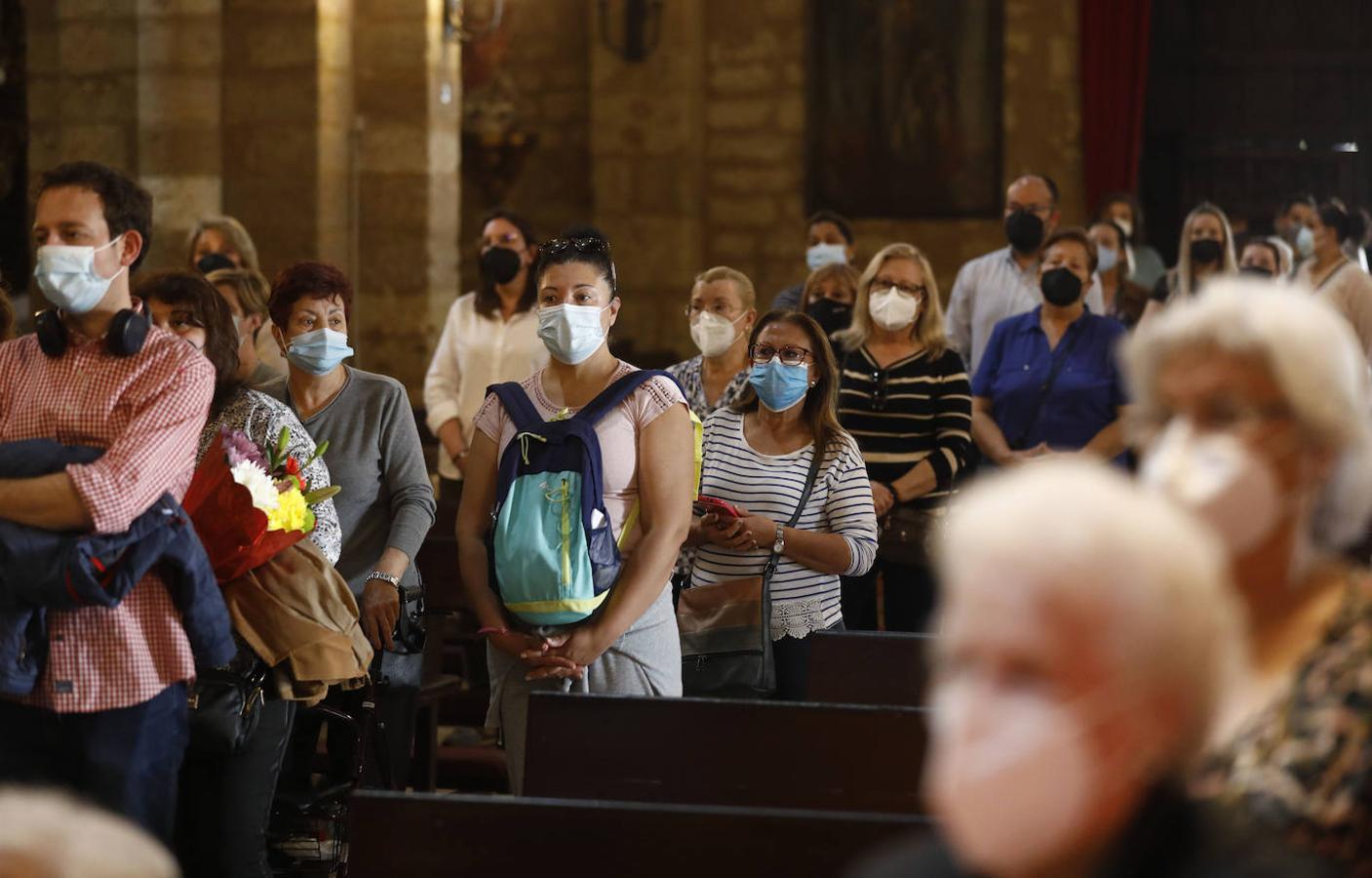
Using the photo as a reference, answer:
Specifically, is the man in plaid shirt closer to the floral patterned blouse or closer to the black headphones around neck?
the black headphones around neck

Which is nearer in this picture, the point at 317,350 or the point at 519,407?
the point at 519,407

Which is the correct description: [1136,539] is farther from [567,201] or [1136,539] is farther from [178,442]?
[567,201]

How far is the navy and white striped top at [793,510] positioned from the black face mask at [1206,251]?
12.9 ft

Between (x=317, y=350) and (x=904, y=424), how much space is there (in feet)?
6.24

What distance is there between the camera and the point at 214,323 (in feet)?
13.1

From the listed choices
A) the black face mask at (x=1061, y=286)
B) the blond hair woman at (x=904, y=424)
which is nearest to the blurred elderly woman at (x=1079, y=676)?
the blond hair woman at (x=904, y=424)

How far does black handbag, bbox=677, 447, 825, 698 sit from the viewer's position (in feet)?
14.1

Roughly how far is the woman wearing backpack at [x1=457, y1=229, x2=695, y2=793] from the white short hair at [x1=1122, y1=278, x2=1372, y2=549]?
210 centimetres

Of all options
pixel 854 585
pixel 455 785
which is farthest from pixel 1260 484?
pixel 455 785

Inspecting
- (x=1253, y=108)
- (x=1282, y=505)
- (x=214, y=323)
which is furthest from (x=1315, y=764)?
(x=1253, y=108)

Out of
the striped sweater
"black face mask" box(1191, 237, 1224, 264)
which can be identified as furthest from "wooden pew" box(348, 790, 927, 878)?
"black face mask" box(1191, 237, 1224, 264)

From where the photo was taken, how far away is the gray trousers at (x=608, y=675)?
3.73 metres

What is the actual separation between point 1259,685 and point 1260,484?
0.22 m

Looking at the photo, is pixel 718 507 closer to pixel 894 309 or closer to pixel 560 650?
pixel 560 650
